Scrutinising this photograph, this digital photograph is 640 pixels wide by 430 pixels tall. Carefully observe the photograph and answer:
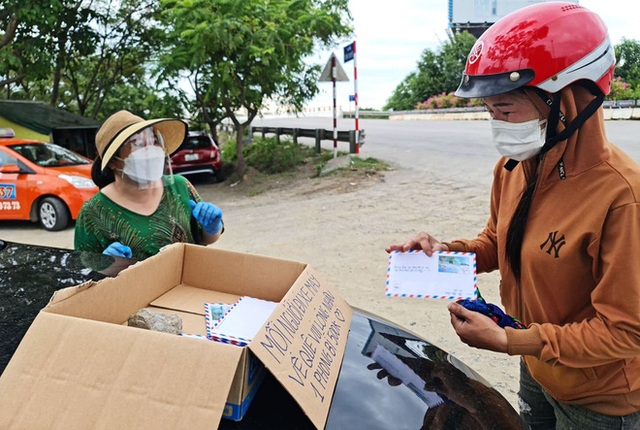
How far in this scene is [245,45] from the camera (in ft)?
38.1

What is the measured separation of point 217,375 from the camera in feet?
3.70

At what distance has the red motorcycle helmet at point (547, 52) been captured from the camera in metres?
1.53

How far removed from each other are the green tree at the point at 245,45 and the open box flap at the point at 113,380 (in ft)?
34.5

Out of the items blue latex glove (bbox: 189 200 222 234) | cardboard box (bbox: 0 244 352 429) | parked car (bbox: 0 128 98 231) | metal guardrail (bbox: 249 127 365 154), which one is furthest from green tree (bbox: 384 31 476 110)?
cardboard box (bbox: 0 244 352 429)

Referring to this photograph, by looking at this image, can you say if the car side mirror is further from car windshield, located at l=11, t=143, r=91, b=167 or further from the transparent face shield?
the transparent face shield

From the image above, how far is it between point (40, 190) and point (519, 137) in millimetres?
8862

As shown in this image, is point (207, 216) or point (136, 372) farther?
point (207, 216)

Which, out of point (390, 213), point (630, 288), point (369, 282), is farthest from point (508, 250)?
point (390, 213)

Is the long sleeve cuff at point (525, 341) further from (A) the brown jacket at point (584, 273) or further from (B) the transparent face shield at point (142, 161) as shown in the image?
(B) the transparent face shield at point (142, 161)

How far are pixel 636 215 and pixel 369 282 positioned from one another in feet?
13.5

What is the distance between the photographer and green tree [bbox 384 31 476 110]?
40031 millimetres

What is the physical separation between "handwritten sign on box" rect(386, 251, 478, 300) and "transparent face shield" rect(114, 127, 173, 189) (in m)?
1.42

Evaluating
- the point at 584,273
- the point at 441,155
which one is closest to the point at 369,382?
the point at 584,273

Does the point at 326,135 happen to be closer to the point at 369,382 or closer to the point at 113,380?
the point at 369,382
